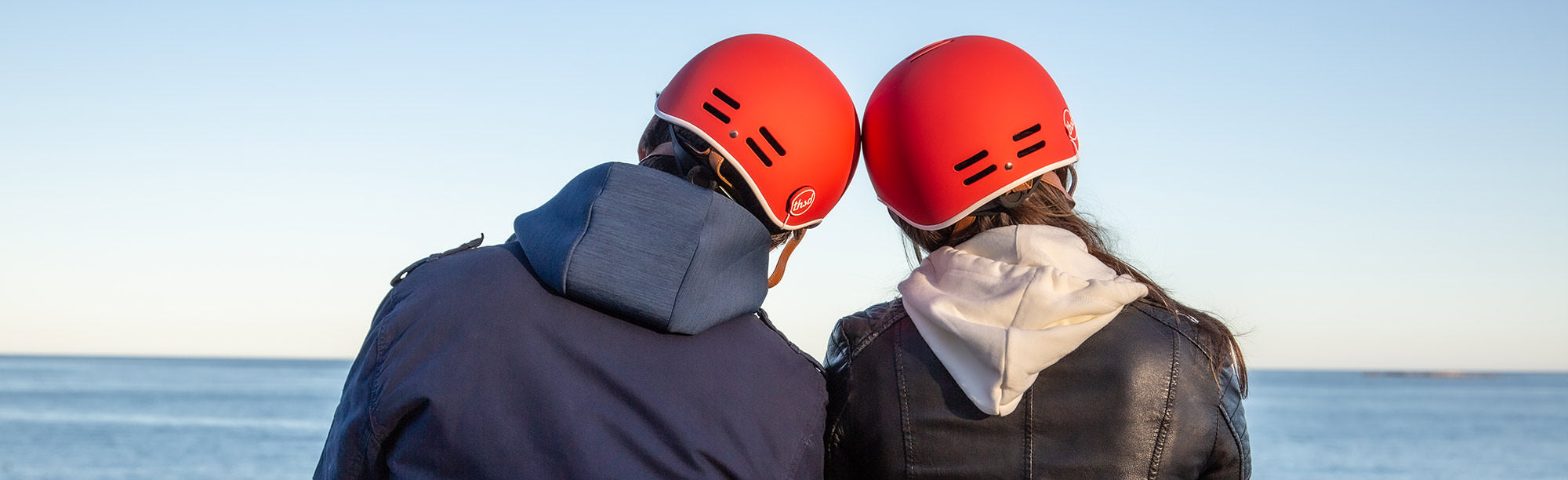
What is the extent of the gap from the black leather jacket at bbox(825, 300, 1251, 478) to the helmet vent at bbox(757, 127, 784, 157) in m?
0.52

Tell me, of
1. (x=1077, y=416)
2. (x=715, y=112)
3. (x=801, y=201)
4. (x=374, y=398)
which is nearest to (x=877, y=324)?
(x=801, y=201)

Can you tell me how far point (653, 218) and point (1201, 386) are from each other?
1.38 meters

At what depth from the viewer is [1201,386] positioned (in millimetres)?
2660

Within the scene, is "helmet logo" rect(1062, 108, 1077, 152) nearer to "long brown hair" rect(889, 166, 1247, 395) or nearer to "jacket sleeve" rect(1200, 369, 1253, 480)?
"long brown hair" rect(889, 166, 1247, 395)

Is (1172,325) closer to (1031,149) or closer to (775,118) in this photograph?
(1031,149)

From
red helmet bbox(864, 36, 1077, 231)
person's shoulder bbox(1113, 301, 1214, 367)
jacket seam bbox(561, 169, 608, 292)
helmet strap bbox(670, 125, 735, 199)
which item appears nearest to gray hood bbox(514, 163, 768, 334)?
jacket seam bbox(561, 169, 608, 292)

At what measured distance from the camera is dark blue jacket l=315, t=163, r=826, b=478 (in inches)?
82.5

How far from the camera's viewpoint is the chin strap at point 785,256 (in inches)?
113

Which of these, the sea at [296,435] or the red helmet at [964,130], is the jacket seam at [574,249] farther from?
the sea at [296,435]

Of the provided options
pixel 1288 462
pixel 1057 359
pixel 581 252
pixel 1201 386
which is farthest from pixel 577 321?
pixel 1288 462

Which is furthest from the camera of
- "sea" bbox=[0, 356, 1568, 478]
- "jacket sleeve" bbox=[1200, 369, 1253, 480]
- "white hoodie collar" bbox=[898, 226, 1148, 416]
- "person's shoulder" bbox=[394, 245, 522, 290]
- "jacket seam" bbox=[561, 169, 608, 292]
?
"sea" bbox=[0, 356, 1568, 478]

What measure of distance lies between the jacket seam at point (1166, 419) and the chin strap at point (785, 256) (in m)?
0.96

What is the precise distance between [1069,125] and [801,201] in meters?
0.74

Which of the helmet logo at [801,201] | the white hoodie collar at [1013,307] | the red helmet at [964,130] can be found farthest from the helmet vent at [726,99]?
the white hoodie collar at [1013,307]
